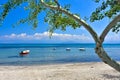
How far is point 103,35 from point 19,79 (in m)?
16.1

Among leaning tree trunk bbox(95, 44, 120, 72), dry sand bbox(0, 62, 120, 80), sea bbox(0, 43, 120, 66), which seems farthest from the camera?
sea bbox(0, 43, 120, 66)

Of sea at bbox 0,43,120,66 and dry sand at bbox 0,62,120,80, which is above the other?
dry sand at bbox 0,62,120,80

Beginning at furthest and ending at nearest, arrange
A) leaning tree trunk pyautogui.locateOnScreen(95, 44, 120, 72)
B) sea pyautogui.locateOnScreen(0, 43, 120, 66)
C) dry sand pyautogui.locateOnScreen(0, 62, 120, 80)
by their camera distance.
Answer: sea pyautogui.locateOnScreen(0, 43, 120, 66)
dry sand pyautogui.locateOnScreen(0, 62, 120, 80)
leaning tree trunk pyautogui.locateOnScreen(95, 44, 120, 72)

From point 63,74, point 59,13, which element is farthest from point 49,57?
point 59,13

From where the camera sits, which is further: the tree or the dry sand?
the dry sand

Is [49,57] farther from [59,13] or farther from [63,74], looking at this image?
[59,13]

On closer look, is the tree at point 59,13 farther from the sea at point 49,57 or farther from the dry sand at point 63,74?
the sea at point 49,57

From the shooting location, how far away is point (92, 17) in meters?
7.33

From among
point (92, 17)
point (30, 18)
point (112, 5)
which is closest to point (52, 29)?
point (30, 18)

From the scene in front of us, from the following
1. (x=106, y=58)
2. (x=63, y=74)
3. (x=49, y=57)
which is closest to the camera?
(x=106, y=58)

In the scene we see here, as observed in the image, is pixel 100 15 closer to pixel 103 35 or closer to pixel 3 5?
pixel 103 35

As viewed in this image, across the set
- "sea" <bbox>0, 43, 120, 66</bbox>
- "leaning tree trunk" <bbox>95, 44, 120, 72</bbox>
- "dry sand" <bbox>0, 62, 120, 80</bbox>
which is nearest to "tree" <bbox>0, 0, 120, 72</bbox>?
"leaning tree trunk" <bbox>95, 44, 120, 72</bbox>

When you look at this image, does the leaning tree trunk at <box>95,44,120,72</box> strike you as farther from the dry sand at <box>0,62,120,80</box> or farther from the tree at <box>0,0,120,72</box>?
the dry sand at <box>0,62,120,80</box>

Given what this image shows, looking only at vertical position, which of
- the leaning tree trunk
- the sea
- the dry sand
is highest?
the leaning tree trunk
